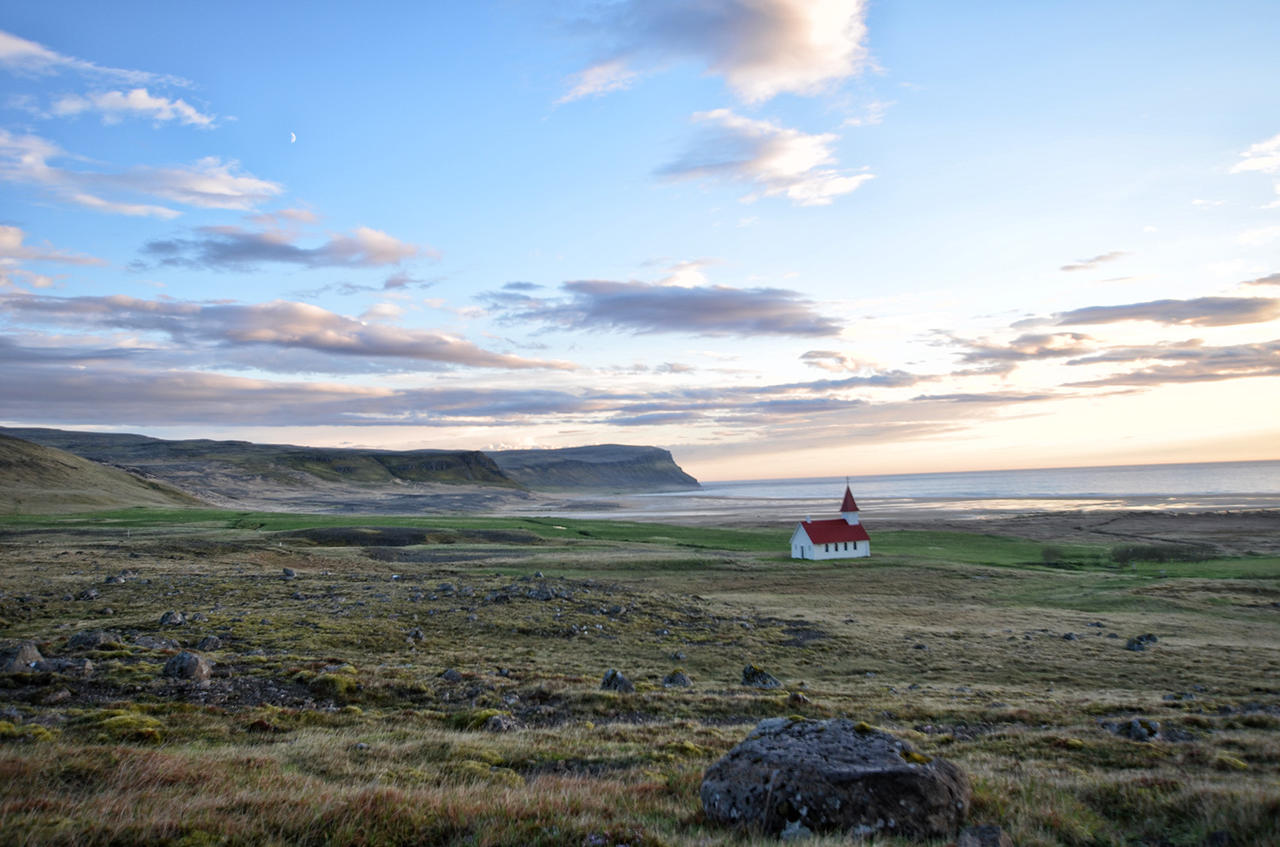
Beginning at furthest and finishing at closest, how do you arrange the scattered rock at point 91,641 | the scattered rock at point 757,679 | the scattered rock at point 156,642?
the scattered rock at point 757,679, the scattered rock at point 156,642, the scattered rock at point 91,641

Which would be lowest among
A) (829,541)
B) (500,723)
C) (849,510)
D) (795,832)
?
(829,541)

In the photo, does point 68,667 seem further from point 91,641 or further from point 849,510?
point 849,510

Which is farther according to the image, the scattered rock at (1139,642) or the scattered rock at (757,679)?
the scattered rock at (1139,642)

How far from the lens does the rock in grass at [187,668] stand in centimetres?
1673

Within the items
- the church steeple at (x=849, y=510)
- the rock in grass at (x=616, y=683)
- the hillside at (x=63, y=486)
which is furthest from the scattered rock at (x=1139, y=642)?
the hillside at (x=63, y=486)

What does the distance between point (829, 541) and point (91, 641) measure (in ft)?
202

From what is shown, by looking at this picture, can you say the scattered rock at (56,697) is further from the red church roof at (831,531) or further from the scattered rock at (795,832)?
the red church roof at (831,531)

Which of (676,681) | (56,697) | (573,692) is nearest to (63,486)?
(56,697)

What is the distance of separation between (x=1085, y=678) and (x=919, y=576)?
30.9m

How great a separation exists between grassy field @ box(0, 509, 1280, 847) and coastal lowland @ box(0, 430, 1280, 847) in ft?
0.28

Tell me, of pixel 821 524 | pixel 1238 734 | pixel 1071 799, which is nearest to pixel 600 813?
pixel 1071 799

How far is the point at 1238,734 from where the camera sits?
49.8 ft

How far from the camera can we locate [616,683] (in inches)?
759

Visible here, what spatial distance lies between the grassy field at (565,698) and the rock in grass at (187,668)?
0.45 meters
